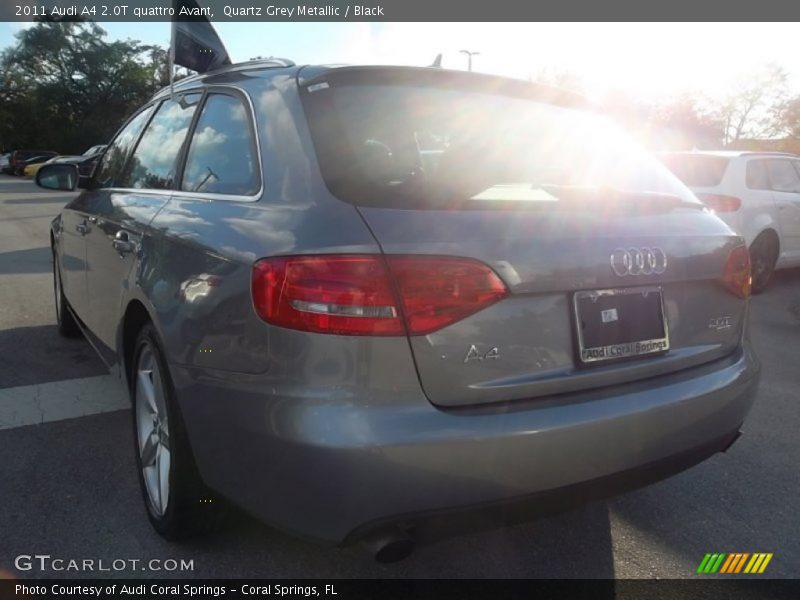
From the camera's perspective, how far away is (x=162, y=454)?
8.58 feet

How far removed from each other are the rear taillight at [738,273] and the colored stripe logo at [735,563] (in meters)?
0.96

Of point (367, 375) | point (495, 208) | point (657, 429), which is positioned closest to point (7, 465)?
point (367, 375)

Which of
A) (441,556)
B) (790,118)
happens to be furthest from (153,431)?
(790,118)

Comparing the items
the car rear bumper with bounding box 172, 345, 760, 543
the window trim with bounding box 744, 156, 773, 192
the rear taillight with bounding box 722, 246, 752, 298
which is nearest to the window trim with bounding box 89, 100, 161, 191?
the car rear bumper with bounding box 172, 345, 760, 543

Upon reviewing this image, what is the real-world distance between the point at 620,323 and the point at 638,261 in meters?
0.20

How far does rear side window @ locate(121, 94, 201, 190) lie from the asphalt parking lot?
129cm

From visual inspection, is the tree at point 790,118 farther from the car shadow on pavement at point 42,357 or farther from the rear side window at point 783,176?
the car shadow on pavement at point 42,357

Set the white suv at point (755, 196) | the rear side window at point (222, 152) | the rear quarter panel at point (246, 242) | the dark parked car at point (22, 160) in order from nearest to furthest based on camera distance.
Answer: the rear quarter panel at point (246, 242) < the rear side window at point (222, 152) < the white suv at point (755, 196) < the dark parked car at point (22, 160)

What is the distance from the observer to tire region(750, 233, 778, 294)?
25.9 ft

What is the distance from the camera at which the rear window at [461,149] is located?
6.81ft

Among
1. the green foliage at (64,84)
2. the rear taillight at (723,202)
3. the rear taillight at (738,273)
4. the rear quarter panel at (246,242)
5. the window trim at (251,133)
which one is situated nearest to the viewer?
the rear quarter panel at (246,242)

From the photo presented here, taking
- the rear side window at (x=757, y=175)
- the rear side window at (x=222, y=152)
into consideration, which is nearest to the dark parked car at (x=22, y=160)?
the rear side window at (x=757, y=175)

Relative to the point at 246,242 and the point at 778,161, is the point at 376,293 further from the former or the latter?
the point at 778,161

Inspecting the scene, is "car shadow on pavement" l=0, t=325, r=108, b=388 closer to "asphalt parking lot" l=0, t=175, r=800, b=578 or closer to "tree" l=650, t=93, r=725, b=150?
"asphalt parking lot" l=0, t=175, r=800, b=578
